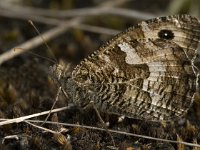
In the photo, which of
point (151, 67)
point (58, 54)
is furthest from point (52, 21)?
point (151, 67)

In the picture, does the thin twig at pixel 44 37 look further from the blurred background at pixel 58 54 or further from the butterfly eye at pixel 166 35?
the butterfly eye at pixel 166 35

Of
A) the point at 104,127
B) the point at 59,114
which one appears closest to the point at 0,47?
the point at 59,114

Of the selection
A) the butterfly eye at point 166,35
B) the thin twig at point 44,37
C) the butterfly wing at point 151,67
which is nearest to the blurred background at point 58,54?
the thin twig at point 44,37

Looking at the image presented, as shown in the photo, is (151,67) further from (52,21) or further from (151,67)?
(52,21)

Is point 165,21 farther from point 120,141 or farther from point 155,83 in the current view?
point 120,141

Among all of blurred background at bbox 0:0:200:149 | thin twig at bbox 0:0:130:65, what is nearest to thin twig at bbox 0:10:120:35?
blurred background at bbox 0:0:200:149

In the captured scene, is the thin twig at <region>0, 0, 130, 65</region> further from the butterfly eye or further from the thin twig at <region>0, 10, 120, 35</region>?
the butterfly eye

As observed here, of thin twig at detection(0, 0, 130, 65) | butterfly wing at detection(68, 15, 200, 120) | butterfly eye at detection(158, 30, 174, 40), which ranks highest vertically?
thin twig at detection(0, 0, 130, 65)
